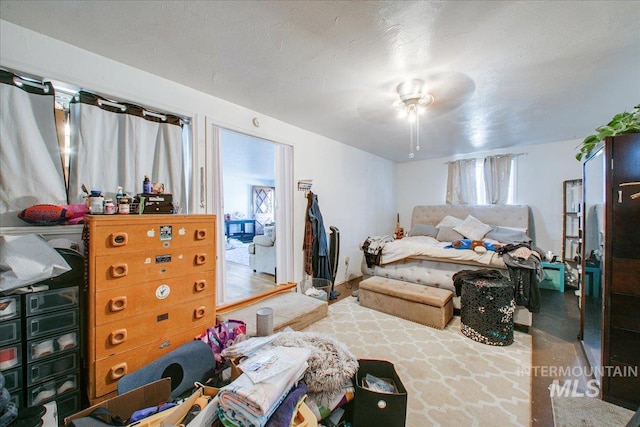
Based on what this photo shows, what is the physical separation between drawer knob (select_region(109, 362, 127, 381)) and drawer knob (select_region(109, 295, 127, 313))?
343mm

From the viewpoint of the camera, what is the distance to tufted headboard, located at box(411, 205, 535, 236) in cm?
419

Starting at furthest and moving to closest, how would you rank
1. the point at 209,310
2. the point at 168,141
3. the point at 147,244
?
the point at 168,141, the point at 209,310, the point at 147,244

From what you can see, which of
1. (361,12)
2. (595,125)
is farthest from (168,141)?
(595,125)

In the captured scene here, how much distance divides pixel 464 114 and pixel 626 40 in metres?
1.32

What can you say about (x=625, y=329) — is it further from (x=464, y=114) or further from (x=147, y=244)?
(x=147, y=244)

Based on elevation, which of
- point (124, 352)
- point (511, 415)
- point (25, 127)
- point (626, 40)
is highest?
point (626, 40)

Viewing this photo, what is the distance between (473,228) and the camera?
13.7 ft

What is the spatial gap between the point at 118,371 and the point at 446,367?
2.33m

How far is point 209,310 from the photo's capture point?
1949 mm

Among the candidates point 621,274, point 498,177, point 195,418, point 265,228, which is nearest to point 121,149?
point 195,418

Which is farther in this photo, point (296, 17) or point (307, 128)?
point (307, 128)

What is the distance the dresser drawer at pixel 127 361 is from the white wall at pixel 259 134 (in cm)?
118

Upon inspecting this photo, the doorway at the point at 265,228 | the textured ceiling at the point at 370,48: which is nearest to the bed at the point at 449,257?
the doorway at the point at 265,228

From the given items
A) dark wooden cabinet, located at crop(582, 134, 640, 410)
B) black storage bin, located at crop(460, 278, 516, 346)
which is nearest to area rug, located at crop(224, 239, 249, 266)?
black storage bin, located at crop(460, 278, 516, 346)
